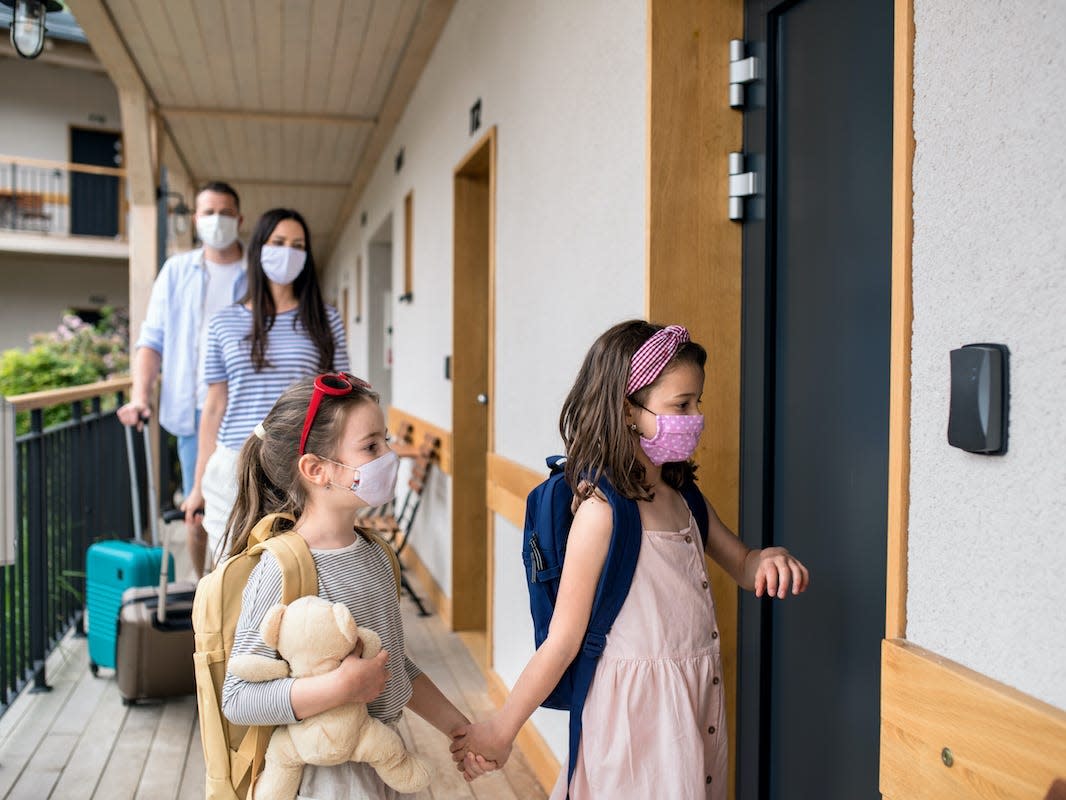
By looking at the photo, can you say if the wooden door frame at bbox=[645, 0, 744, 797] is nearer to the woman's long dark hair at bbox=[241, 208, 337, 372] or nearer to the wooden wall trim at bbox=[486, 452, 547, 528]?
the wooden wall trim at bbox=[486, 452, 547, 528]

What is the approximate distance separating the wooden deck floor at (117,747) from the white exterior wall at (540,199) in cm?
25

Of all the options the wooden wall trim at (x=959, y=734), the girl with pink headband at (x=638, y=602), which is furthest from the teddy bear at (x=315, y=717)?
the wooden wall trim at (x=959, y=734)

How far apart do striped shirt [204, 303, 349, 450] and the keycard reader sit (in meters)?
2.05

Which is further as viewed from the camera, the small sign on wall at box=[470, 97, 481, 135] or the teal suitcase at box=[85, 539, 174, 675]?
the small sign on wall at box=[470, 97, 481, 135]

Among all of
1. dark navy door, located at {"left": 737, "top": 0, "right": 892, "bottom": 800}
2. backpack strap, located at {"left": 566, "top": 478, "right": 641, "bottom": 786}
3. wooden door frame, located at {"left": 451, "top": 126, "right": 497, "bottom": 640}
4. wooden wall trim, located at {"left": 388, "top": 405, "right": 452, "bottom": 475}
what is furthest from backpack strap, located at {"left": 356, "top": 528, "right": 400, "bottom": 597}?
wooden wall trim, located at {"left": 388, "top": 405, "right": 452, "bottom": 475}

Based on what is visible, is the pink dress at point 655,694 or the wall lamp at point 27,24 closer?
the pink dress at point 655,694

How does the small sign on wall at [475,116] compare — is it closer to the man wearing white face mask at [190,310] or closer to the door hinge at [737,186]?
the man wearing white face mask at [190,310]

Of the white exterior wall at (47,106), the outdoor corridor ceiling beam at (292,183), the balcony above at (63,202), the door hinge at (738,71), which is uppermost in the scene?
the white exterior wall at (47,106)

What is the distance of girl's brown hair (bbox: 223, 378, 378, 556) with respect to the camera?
157 cm

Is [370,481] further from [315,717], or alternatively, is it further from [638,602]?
[638,602]

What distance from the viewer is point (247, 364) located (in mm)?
2787

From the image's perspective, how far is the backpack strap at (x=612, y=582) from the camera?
1482 millimetres

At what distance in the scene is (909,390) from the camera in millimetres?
1219

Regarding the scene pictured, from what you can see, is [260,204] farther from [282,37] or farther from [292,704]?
[292,704]
